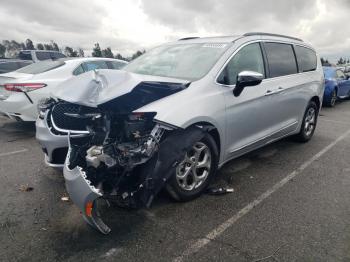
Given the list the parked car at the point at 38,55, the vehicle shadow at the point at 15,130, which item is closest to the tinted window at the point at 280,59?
the vehicle shadow at the point at 15,130

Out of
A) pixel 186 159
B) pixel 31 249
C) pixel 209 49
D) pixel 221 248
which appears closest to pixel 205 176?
pixel 186 159

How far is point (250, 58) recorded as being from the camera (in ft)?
Result: 13.8

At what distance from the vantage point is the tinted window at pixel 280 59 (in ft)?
15.1

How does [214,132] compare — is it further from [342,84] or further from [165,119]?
[342,84]

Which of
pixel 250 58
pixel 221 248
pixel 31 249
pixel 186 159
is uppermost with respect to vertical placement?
pixel 250 58

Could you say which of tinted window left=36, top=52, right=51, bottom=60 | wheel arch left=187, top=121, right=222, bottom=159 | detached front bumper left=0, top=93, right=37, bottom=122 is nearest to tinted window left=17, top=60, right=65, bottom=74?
detached front bumper left=0, top=93, right=37, bottom=122

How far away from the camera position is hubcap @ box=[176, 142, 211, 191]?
3.36m

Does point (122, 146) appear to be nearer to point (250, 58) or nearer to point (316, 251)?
point (316, 251)

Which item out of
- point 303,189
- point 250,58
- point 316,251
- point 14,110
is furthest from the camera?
point 14,110

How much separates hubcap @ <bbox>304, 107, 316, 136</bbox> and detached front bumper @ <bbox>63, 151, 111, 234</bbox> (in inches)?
177

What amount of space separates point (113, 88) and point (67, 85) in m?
0.71

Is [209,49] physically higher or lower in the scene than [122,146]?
higher

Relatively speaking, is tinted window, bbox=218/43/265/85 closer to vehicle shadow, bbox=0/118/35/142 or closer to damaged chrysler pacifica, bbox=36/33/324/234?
damaged chrysler pacifica, bbox=36/33/324/234

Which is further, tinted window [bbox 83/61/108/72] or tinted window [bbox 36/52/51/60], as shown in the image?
tinted window [bbox 36/52/51/60]
